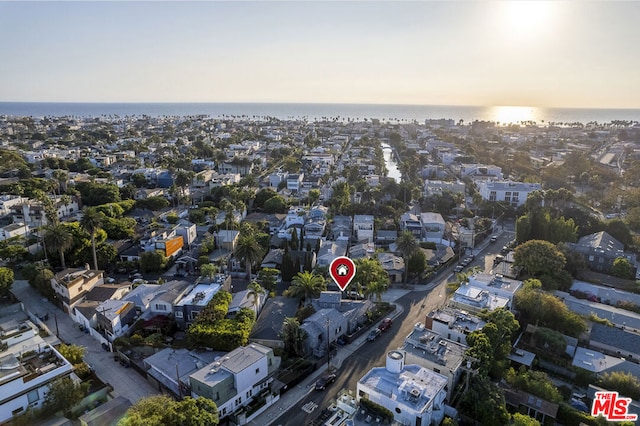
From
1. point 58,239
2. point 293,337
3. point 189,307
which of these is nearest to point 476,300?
point 293,337

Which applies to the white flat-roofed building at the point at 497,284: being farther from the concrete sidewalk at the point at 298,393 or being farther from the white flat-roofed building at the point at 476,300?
the concrete sidewalk at the point at 298,393

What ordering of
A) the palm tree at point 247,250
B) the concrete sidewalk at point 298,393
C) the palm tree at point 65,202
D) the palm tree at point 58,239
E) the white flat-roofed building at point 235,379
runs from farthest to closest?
the palm tree at point 65,202
the palm tree at point 58,239
the palm tree at point 247,250
the concrete sidewalk at point 298,393
the white flat-roofed building at point 235,379

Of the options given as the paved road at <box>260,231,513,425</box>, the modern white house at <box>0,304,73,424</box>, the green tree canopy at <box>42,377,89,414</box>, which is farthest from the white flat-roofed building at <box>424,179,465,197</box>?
the green tree canopy at <box>42,377,89,414</box>

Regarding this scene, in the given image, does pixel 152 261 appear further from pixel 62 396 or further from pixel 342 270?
pixel 342 270

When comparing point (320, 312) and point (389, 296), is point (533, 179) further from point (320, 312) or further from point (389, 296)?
point (320, 312)

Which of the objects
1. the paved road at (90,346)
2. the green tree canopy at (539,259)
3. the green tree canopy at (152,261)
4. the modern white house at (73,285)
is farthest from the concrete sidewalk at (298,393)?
the green tree canopy at (152,261)
